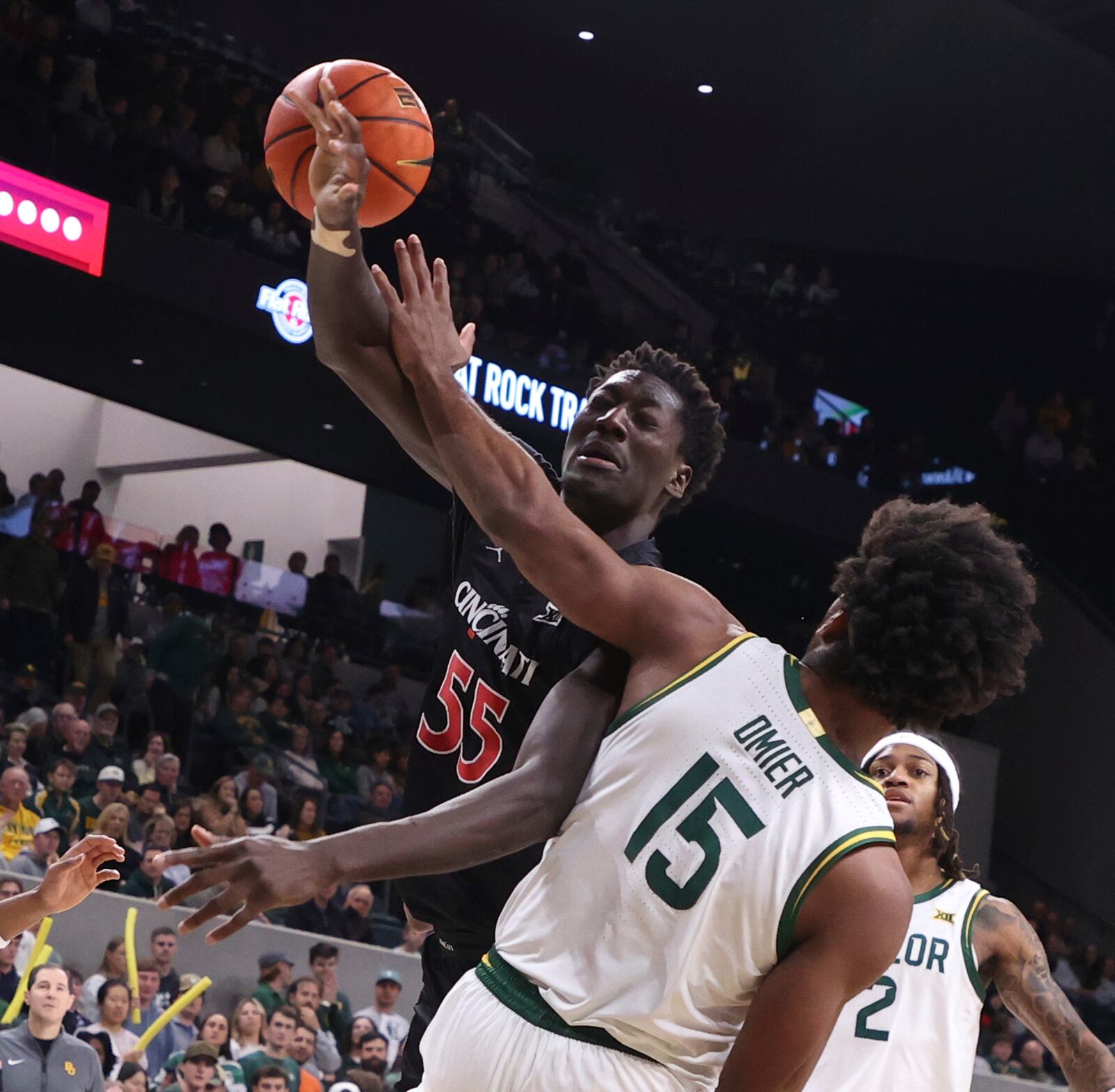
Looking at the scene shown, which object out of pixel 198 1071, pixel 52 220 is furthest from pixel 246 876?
pixel 52 220

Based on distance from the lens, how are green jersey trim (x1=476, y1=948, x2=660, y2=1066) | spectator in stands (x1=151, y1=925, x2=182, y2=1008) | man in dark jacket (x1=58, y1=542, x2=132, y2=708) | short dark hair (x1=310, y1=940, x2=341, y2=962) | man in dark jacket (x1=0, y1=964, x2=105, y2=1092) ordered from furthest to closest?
man in dark jacket (x1=58, y1=542, x2=132, y2=708) < short dark hair (x1=310, y1=940, x2=341, y2=962) < spectator in stands (x1=151, y1=925, x2=182, y2=1008) < man in dark jacket (x1=0, y1=964, x2=105, y2=1092) < green jersey trim (x1=476, y1=948, x2=660, y2=1066)

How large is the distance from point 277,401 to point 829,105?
26.4 feet

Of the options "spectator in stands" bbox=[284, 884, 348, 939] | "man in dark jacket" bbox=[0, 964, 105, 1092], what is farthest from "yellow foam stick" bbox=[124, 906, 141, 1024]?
"spectator in stands" bbox=[284, 884, 348, 939]

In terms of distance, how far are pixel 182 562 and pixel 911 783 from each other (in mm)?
10802

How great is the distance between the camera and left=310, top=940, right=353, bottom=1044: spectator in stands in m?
8.80

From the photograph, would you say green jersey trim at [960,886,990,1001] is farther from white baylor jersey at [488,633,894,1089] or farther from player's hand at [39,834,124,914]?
player's hand at [39,834,124,914]

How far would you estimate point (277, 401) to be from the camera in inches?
647

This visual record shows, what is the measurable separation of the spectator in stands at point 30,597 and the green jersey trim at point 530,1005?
10.3m

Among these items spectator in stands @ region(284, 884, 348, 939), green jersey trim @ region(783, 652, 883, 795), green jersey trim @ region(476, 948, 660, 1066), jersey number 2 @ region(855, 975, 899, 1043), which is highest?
green jersey trim @ region(783, 652, 883, 795)

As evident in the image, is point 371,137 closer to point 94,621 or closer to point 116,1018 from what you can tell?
point 116,1018

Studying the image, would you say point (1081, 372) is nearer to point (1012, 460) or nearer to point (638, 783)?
point (1012, 460)

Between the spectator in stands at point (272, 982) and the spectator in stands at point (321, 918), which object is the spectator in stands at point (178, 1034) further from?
the spectator in stands at point (321, 918)

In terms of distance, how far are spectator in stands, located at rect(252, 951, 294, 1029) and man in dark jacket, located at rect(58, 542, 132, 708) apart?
382 cm

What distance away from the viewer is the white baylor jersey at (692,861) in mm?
2350
